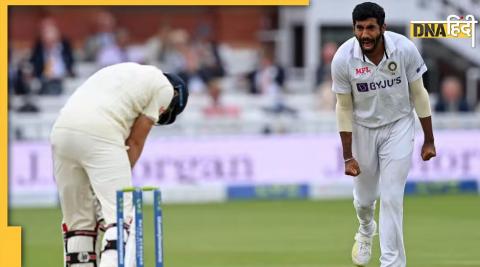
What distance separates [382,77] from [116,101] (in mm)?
1803

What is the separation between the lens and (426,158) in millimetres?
8383

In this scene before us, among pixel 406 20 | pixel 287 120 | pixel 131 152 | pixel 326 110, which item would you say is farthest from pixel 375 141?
pixel 406 20

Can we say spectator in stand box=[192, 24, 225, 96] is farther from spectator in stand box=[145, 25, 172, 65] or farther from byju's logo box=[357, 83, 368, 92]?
byju's logo box=[357, 83, 368, 92]

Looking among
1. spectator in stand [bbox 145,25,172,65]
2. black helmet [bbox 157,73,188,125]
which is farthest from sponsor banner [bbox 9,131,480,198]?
black helmet [bbox 157,73,188,125]

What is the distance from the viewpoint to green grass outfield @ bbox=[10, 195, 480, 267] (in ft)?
33.5

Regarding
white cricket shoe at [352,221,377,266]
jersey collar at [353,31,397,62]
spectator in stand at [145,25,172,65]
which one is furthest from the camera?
spectator in stand at [145,25,172,65]

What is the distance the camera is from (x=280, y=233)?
41.3 feet

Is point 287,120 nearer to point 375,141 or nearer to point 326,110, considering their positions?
point 326,110

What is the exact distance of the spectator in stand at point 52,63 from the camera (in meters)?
19.9

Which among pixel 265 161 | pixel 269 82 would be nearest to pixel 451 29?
pixel 265 161

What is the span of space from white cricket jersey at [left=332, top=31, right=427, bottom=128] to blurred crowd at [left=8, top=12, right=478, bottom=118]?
1109cm

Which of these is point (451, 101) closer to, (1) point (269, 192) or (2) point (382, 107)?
(1) point (269, 192)

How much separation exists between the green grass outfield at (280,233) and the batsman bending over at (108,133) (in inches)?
102

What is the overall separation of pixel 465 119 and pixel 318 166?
2531 millimetres
